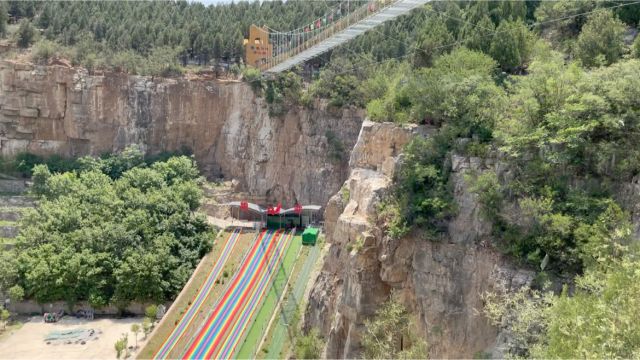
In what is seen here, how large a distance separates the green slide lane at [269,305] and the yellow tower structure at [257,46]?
21669 millimetres

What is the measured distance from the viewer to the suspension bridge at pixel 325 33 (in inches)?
1004

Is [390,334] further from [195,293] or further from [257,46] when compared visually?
[257,46]

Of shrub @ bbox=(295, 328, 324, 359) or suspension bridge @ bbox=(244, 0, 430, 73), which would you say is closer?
shrub @ bbox=(295, 328, 324, 359)

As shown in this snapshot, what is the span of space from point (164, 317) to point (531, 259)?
22.9 m

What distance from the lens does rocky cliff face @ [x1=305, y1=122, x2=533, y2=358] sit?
59.2ft

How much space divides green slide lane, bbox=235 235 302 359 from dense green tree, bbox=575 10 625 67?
2127 cm

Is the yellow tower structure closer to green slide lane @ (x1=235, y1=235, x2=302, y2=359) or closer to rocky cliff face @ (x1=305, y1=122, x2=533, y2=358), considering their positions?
green slide lane @ (x1=235, y1=235, x2=302, y2=359)

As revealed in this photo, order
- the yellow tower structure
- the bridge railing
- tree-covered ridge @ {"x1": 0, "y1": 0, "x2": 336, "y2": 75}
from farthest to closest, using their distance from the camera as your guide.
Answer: tree-covered ridge @ {"x1": 0, "y1": 0, "x2": 336, "y2": 75}, the yellow tower structure, the bridge railing

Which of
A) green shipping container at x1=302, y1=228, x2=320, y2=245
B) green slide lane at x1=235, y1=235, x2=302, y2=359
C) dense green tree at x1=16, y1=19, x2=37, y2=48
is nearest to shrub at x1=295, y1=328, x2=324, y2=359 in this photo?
green slide lane at x1=235, y1=235, x2=302, y2=359

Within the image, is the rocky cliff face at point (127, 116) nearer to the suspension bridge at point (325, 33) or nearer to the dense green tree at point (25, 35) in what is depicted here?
the suspension bridge at point (325, 33)

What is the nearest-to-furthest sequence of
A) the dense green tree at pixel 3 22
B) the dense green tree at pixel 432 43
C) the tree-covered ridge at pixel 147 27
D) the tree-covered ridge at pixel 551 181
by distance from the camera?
the tree-covered ridge at pixel 551 181 < the dense green tree at pixel 432 43 < the tree-covered ridge at pixel 147 27 < the dense green tree at pixel 3 22

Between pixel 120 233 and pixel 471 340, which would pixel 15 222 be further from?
pixel 471 340

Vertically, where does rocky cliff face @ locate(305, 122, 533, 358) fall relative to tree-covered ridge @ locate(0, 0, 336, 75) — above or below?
below

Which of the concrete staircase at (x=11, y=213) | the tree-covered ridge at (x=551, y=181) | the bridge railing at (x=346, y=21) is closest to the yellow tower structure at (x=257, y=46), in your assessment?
the bridge railing at (x=346, y=21)
